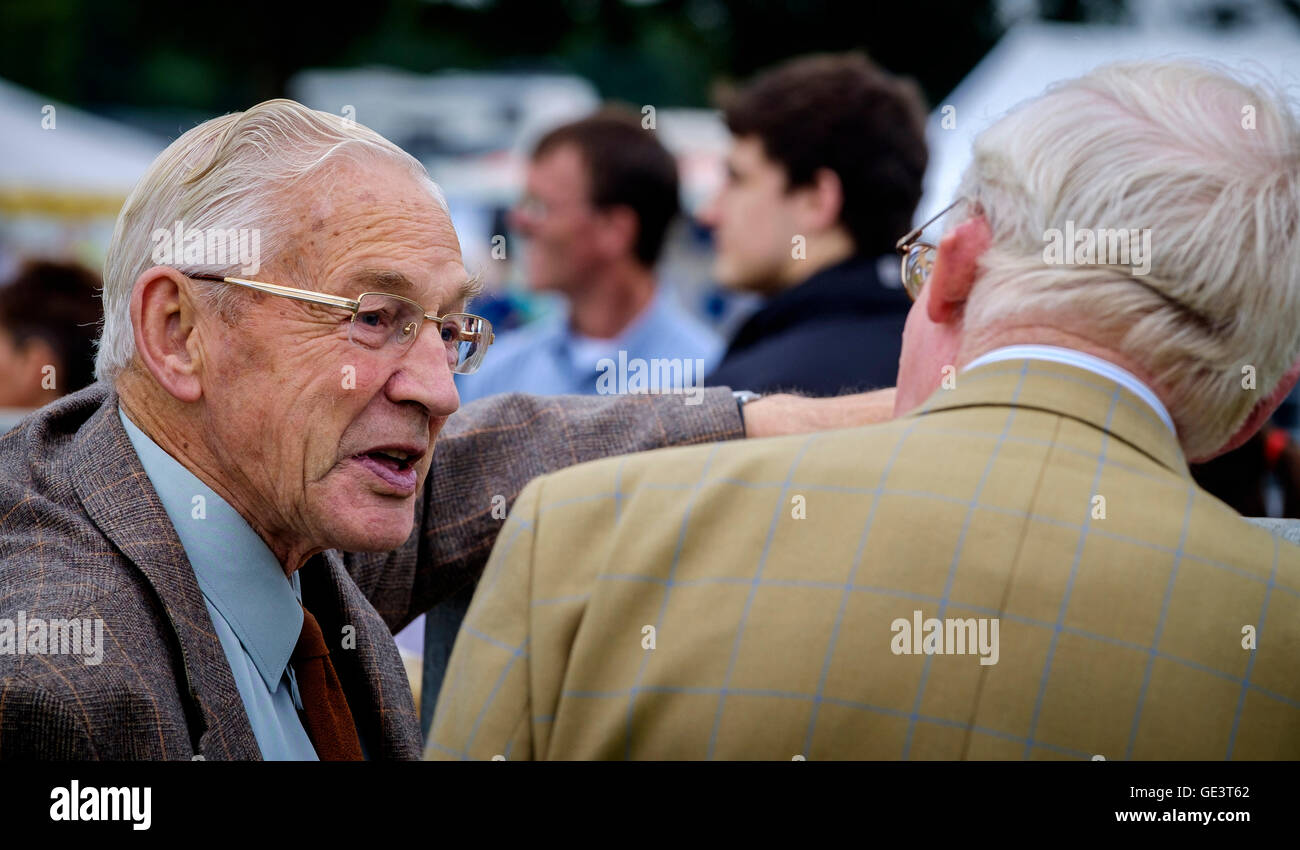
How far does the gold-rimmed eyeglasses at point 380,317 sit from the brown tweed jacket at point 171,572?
0.31 m

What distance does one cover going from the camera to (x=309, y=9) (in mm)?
20859

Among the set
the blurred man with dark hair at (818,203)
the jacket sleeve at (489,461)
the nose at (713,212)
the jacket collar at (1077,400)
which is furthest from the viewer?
the nose at (713,212)

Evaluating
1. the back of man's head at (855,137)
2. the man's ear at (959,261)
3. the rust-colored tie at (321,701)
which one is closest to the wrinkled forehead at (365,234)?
the rust-colored tie at (321,701)

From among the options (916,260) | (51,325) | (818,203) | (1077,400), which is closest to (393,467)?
(916,260)

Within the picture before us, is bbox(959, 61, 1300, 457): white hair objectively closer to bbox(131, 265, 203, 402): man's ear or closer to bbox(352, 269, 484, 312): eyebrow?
bbox(352, 269, 484, 312): eyebrow

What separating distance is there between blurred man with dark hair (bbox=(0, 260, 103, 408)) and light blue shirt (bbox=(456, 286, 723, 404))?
1.73 metres

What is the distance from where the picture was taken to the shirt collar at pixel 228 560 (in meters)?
2.05

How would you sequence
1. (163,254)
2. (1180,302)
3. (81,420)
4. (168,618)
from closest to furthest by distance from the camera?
(1180,302), (168,618), (163,254), (81,420)

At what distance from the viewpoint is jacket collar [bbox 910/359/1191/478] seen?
1528 millimetres

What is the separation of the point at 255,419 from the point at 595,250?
4.17 metres

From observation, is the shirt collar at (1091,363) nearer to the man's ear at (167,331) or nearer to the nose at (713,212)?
the man's ear at (167,331)

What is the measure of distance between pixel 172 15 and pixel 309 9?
2.55 meters
